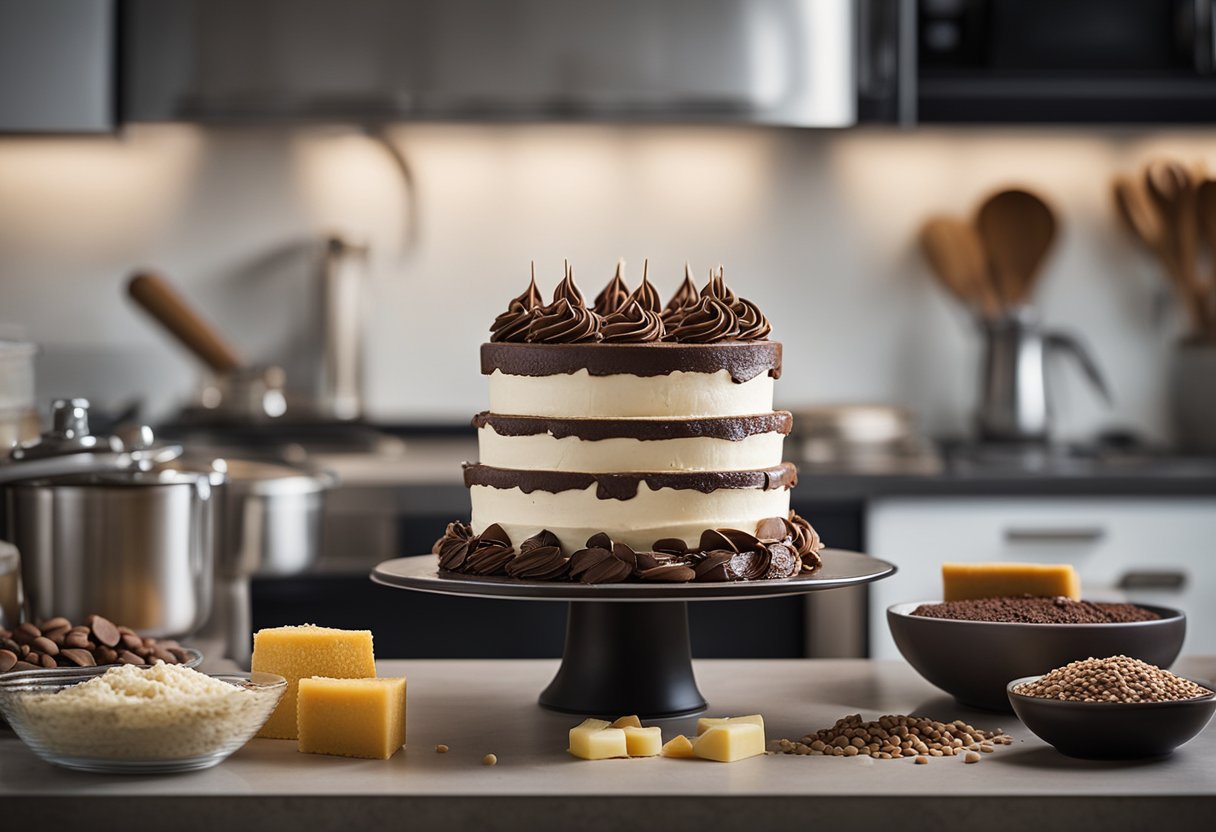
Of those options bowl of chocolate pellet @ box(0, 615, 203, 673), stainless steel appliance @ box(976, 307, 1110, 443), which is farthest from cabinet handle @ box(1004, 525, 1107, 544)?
bowl of chocolate pellet @ box(0, 615, 203, 673)

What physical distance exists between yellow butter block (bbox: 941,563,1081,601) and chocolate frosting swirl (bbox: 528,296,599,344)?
39 centimetres

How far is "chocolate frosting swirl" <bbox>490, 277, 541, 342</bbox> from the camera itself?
1389mm

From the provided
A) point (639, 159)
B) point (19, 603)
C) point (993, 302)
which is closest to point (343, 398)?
point (639, 159)

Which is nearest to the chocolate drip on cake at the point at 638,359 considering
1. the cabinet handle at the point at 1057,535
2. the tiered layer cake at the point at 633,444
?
the tiered layer cake at the point at 633,444

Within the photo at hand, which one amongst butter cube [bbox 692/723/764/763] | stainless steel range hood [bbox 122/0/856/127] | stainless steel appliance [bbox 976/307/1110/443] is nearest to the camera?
butter cube [bbox 692/723/764/763]

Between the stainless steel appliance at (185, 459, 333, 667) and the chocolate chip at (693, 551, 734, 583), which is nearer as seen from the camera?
the chocolate chip at (693, 551, 734, 583)

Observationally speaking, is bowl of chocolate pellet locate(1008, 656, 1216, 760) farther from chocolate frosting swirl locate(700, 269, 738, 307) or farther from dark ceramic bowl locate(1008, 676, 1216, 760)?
chocolate frosting swirl locate(700, 269, 738, 307)

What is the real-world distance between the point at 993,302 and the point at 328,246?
4.41 feet

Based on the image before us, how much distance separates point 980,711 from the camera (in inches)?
51.5

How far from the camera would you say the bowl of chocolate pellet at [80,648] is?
1.21 m

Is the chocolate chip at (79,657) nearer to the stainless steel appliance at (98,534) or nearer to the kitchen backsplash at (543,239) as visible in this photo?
the stainless steel appliance at (98,534)

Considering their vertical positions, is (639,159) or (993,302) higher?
(639,159)

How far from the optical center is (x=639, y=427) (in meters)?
1.31

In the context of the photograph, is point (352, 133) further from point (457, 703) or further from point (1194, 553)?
point (457, 703)
